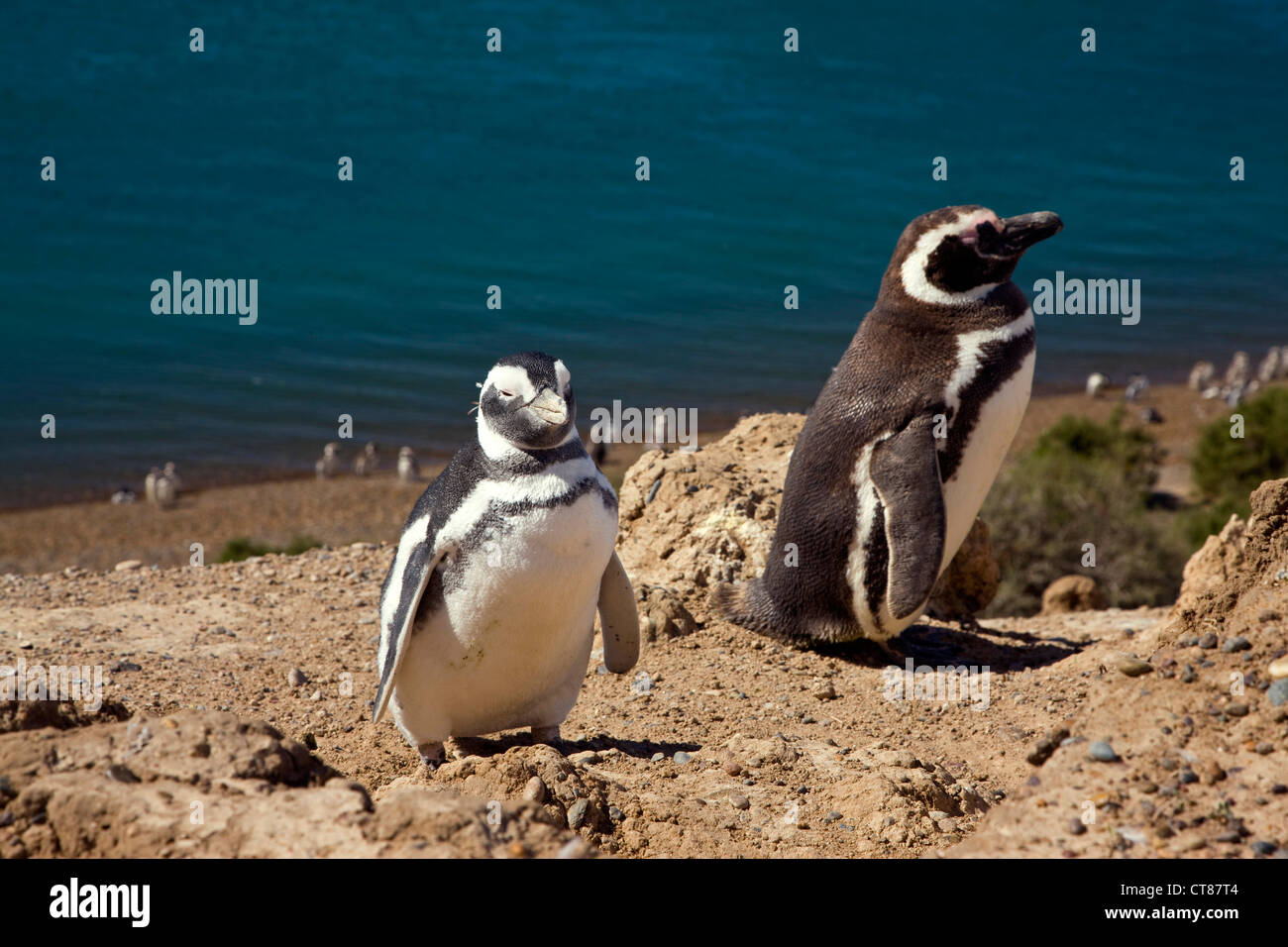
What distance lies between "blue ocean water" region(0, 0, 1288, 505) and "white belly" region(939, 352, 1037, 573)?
544 inches

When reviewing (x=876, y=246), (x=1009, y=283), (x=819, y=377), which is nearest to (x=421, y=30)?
(x=876, y=246)

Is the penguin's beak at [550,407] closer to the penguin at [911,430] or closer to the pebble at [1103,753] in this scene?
the pebble at [1103,753]

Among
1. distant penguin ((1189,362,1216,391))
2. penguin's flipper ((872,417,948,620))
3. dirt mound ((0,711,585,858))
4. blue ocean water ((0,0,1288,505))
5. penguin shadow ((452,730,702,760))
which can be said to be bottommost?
penguin shadow ((452,730,702,760))

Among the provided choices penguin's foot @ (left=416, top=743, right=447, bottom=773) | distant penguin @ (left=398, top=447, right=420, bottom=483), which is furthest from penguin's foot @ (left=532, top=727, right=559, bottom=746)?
distant penguin @ (left=398, top=447, right=420, bottom=483)

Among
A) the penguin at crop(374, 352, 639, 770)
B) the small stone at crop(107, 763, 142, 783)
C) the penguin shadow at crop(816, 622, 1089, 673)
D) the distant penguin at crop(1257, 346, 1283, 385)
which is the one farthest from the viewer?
Answer: the distant penguin at crop(1257, 346, 1283, 385)

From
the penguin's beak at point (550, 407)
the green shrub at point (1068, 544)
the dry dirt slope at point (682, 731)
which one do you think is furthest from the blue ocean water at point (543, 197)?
the penguin's beak at point (550, 407)

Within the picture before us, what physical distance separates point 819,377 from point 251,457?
33.6ft

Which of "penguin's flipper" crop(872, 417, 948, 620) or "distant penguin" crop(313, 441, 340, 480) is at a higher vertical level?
"distant penguin" crop(313, 441, 340, 480)

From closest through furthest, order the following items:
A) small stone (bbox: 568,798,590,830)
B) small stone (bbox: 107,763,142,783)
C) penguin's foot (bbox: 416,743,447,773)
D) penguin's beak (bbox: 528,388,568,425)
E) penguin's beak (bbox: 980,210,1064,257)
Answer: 1. small stone (bbox: 107,763,142,783)
2. small stone (bbox: 568,798,590,830)
3. penguin's beak (bbox: 528,388,568,425)
4. penguin's foot (bbox: 416,743,447,773)
5. penguin's beak (bbox: 980,210,1064,257)

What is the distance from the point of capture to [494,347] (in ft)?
83.5

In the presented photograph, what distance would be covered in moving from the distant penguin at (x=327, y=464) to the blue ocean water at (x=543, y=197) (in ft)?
2.84

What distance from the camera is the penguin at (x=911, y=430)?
19.4 ft

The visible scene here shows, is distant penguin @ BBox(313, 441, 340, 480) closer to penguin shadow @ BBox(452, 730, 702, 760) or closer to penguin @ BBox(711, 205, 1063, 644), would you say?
penguin @ BBox(711, 205, 1063, 644)

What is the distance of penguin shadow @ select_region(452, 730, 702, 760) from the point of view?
491cm
